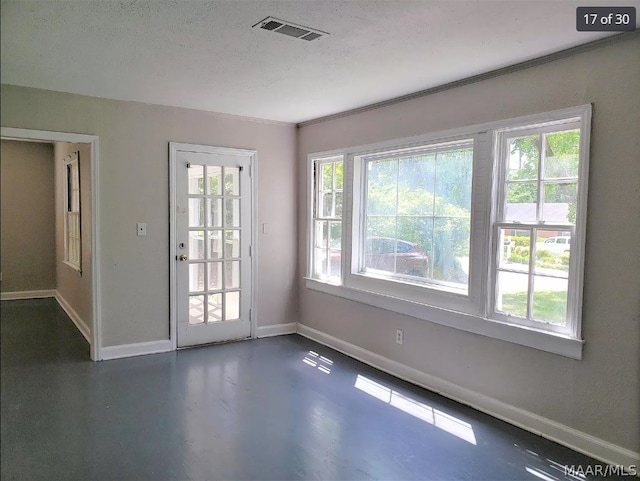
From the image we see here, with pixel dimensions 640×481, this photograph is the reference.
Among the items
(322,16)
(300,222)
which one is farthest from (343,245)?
(322,16)

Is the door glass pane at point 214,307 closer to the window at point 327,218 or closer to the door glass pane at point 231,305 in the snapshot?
the door glass pane at point 231,305

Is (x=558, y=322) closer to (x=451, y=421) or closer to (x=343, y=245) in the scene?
(x=451, y=421)

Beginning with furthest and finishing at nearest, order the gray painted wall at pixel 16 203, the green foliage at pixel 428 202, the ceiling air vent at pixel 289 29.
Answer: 1. the green foliage at pixel 428 202
2. the ceiling air vent at pixel 289 29
3. the gray painted wall at pixel 16 203

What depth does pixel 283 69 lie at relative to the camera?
3045 mm

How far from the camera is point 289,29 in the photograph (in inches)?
93.5

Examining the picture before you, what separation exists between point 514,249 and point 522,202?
12.3 inches

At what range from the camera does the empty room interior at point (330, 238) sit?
2295mm

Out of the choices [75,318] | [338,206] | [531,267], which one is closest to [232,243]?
[338,206]

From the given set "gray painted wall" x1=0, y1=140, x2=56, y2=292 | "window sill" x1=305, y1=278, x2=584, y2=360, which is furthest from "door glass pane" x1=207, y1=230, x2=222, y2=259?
"gray painted wall" x1=0, y1=140, x2=56, y2=292

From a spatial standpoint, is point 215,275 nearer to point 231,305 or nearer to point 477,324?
point 231,305

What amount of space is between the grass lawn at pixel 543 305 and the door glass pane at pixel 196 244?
9.59ft

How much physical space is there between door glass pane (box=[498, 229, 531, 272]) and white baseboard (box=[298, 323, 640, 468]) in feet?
3.04

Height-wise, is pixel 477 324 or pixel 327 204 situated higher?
pixel 327 204

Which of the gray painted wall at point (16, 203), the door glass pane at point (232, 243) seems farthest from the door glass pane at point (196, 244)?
the gray painted wall at point (16, 203)
